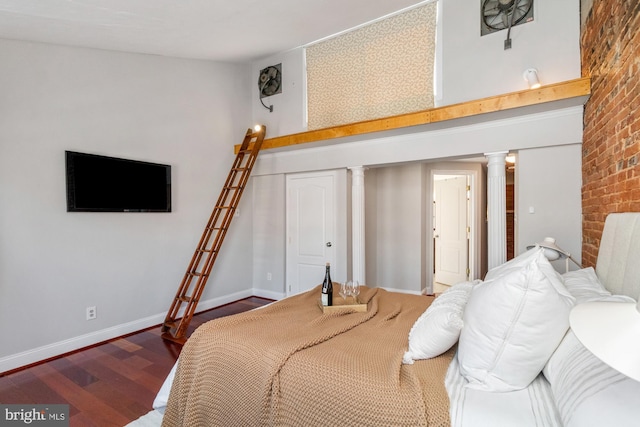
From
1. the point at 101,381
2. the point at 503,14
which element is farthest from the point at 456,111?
the point at 101,381

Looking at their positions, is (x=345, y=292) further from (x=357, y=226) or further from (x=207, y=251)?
(x=207, y=251)

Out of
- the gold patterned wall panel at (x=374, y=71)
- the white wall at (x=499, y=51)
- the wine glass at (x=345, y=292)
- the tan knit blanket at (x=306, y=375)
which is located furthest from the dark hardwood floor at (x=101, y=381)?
the white wall at (x=499, y=51)

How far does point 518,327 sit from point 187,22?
3369 millimetres

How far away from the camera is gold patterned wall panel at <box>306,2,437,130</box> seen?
340cm

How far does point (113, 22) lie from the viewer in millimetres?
2650

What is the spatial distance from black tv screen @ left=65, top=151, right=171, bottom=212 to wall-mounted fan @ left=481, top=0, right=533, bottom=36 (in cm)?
370

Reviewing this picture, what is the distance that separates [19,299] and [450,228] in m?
5.75

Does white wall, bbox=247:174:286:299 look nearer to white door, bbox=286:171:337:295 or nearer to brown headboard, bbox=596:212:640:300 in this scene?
white door, bbox=286:171:337:295

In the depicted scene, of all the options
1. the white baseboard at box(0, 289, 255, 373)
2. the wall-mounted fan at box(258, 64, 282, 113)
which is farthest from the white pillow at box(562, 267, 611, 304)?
the wall-mounted fan at box(258, 64, 282, 113)

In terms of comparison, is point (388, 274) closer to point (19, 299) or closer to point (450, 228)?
point (450, 228)

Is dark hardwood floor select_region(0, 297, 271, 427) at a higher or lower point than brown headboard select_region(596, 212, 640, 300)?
lower

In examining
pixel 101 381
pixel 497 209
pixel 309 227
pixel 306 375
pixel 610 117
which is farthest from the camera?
pixel 309 227

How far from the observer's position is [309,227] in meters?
4.54

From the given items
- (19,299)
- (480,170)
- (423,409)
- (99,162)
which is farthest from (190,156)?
(480,170)
